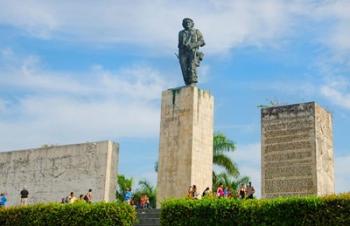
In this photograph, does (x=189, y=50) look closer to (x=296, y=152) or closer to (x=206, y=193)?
(x=296, y=152)

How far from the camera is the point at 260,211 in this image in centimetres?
1334

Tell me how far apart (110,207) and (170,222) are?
1561 millimetres

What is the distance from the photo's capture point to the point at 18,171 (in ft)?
79.3

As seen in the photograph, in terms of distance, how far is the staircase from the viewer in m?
15.5

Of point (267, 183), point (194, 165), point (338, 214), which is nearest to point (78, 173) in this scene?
point (194, 165)

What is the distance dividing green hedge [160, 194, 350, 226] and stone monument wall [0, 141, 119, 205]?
7.80 meters

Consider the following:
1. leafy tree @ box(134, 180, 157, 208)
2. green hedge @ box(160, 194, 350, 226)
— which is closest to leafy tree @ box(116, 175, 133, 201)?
leafy tree @ box(134, 180, 157, 208)

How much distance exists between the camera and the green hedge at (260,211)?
41.6 feet

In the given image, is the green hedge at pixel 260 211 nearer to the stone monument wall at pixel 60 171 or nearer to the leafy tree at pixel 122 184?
the stone monument wall at pixel 60 171

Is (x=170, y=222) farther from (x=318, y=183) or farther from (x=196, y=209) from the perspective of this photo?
(x=318, y=183)

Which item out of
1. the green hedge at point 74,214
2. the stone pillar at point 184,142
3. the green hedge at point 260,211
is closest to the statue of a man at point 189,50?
the stone pillar at point 184,142

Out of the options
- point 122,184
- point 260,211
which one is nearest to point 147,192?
point 122,184

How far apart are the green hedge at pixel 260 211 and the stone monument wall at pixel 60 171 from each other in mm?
7795

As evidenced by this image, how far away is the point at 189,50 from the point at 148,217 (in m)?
6.26
